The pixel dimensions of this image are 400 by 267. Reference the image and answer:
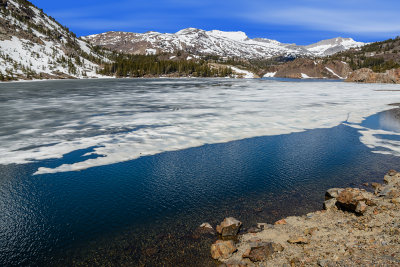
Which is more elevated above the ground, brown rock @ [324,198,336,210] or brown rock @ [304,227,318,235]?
brown rock @ [324,198,336,210]

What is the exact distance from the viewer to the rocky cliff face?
11831 centimetres

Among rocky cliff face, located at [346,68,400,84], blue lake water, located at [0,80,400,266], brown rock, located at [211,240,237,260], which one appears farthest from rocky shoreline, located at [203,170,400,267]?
rocky cliff face, located at [346,68,400,84]

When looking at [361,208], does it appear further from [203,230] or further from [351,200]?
[203,230]

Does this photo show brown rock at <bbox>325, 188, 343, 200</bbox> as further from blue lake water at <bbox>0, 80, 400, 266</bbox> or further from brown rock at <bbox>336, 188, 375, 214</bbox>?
brown rock at <bbox>336, 188, 375, 214</bbox>

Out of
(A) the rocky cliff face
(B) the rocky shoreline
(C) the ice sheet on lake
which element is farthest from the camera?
(A) the rocky cliff face

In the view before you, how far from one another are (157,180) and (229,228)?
16.4 ft

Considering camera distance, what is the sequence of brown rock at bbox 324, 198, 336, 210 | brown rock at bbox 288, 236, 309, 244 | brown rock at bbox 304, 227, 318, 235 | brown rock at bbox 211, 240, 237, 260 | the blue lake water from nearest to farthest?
1. brown rock at bbox 211, 240, 237, 260
2. brown rock at bbox 288, 236, 309, 244
3. the blue lake water
4. brown rock at bbox 304, 227, 318, 235
5. brown rock at bbox 324, 198, 336, 210

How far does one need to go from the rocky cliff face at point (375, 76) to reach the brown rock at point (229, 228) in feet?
456

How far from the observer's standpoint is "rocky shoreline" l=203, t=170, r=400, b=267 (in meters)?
6.68

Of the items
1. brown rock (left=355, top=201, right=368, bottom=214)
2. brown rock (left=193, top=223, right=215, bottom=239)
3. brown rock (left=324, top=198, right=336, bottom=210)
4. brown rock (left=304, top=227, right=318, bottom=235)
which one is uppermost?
brown rock (left=355, top=201, right=368, bottom=214)

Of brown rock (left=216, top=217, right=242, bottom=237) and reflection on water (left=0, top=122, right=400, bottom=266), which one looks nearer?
reflection on water (left=0, top=122, right=400, bottom=266)

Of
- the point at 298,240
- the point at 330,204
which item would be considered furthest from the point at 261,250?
the point at 330,204

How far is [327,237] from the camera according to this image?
776 centimetres

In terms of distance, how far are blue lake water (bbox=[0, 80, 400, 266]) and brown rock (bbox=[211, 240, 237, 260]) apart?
25 centimetres
